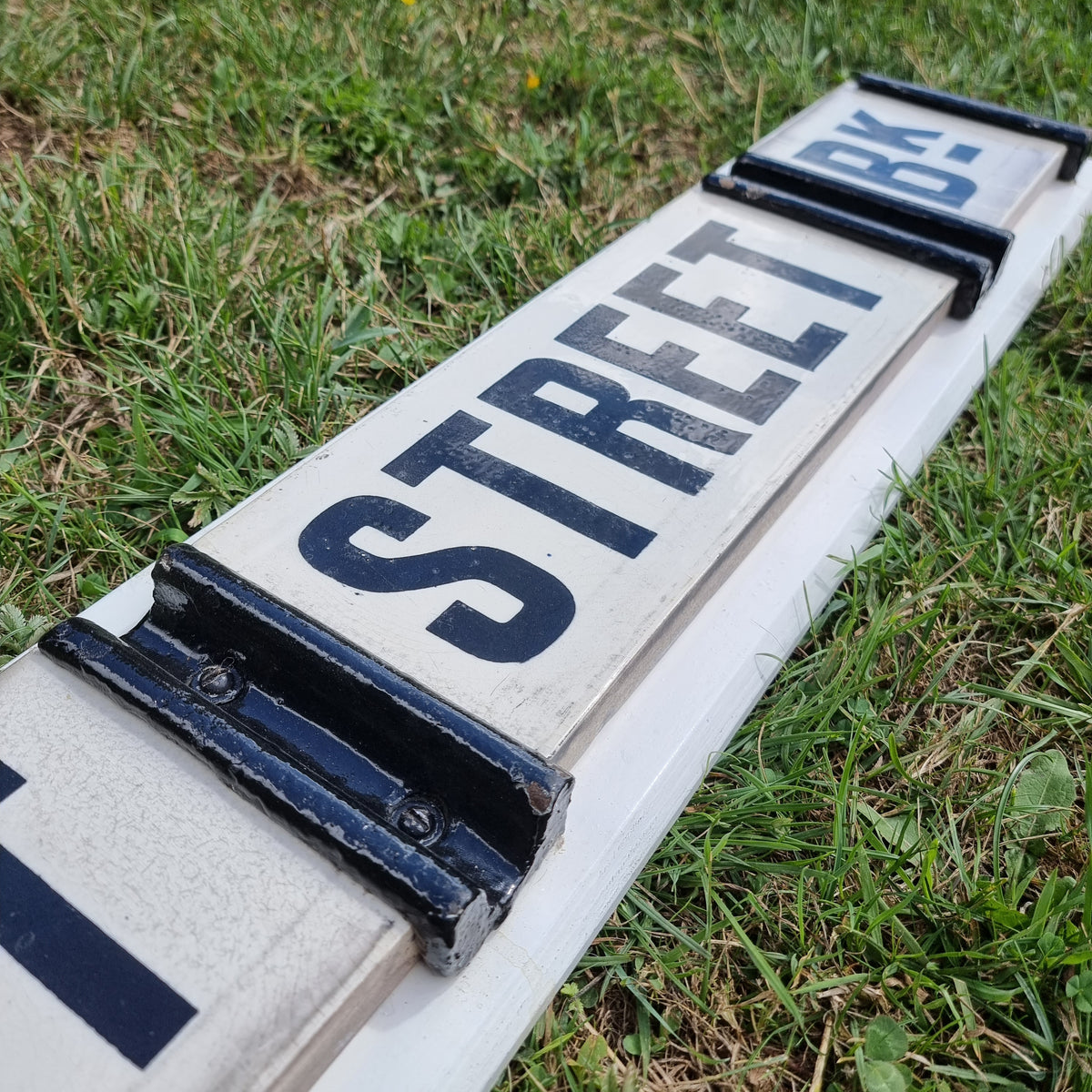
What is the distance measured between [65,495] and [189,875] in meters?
0.85

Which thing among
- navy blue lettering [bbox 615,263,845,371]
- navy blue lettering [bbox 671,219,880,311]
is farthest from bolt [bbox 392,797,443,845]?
navy blue lettering [bbox 671,219,880,311]

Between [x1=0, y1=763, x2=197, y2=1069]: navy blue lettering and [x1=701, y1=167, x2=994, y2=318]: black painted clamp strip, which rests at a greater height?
[x1=0, y1=763, x2=197, y2=1069]: navy blue lettering

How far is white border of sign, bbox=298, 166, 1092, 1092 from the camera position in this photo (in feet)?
3.37

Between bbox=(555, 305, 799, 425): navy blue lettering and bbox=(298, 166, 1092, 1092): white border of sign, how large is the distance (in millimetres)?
151

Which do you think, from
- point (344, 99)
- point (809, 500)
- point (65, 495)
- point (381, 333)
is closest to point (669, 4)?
point (344, 99)

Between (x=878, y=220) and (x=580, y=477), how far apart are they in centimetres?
110

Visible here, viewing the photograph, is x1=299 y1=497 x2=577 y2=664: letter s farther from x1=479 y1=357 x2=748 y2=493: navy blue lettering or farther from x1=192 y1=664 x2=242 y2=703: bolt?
x1=479 y1=357 x2=748 y2=493: navy blue lettering

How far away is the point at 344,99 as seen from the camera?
2543 mm

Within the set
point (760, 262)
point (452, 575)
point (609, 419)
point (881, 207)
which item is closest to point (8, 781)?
point (452, 575)

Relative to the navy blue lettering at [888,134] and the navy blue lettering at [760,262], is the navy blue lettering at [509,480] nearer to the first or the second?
the navy blue lettering at [760,262]

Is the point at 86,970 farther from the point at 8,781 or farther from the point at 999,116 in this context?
the point at 999,116

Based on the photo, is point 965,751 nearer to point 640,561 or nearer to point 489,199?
point 640,561

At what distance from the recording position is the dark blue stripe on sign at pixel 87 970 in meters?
0.92

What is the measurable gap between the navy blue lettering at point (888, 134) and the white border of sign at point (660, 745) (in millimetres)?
750
